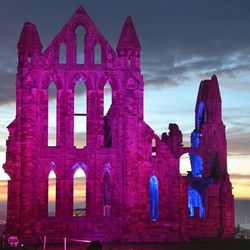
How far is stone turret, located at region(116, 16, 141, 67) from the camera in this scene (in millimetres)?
52188

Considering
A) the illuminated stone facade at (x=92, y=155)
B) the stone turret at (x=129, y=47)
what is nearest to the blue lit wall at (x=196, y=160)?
the illuminated stone facade at (x=92, y=155)

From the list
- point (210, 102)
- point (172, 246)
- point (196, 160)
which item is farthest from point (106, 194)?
point (210, 102)

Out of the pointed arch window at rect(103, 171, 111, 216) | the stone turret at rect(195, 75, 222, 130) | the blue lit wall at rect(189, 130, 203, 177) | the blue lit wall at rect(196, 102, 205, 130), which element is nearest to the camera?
the pointed arch window at rect(103, 171, 111, 216)

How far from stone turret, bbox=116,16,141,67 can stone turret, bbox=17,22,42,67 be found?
5615 mm

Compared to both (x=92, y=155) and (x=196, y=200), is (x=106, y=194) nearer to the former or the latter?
(x=92, y=155)

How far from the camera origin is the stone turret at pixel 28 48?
168 ft

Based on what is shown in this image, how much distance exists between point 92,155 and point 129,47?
7.89 metres

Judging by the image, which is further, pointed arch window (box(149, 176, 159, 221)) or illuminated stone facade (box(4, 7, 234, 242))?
pointed arch window (box(149, 176, 159, 221))

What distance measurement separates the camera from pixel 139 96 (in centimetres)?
5172

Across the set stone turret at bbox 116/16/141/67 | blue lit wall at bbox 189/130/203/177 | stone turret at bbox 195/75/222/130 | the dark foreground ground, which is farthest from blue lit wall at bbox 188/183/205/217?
stone turret at bbox 116/16/141/67

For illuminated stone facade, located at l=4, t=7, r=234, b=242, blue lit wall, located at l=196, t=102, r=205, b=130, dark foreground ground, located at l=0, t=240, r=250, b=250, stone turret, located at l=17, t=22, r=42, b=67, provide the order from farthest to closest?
1. blue lit wall, located at l=196, t=102, r=205, b=130
2. stone turret, located at l=17, t=22, r=42, b=67
3. illuminated stone facade, located at l=4, t=7, r=234, b=242
4. dark foreground ground, located at l=0, t=240, r=250, b=250

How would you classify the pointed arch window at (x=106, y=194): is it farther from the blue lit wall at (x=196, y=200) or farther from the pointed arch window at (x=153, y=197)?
the blue lit wall at (x=196, y=200)

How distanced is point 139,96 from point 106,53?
12.4 feet

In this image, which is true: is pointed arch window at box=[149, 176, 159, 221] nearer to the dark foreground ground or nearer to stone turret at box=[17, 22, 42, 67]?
the dark foreground ground
